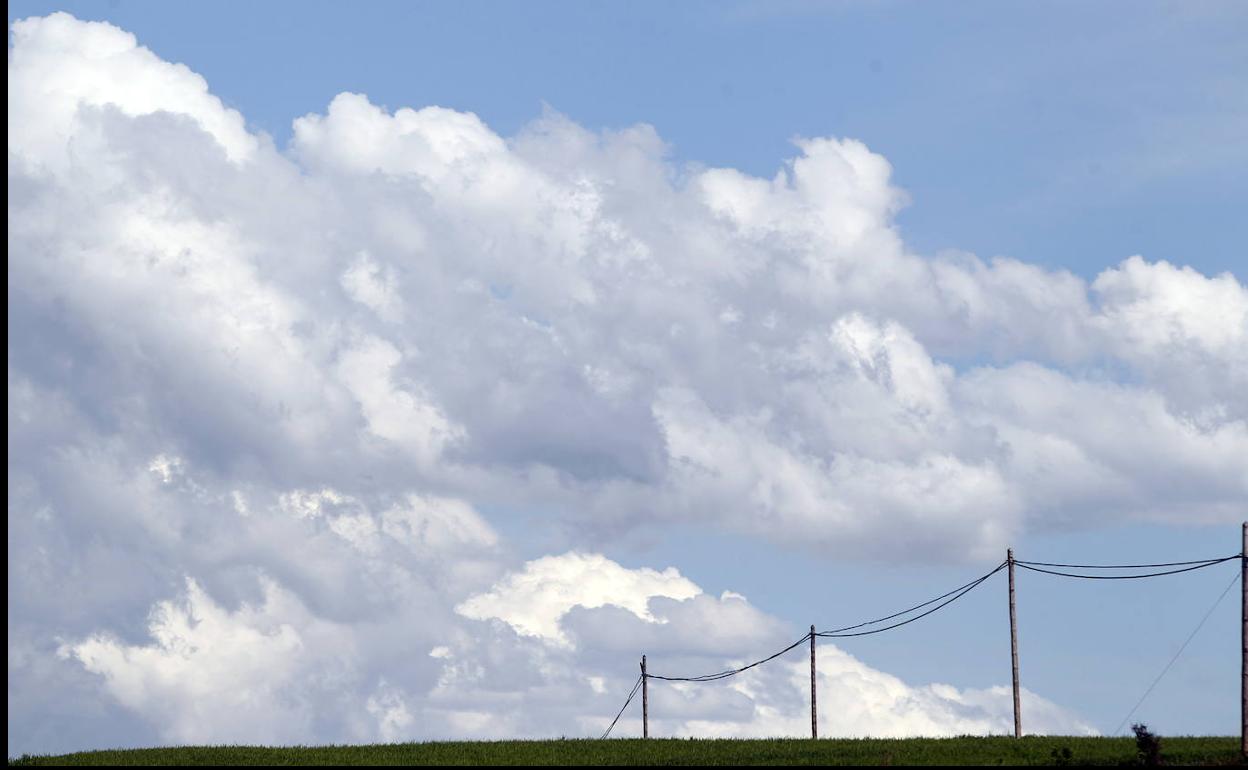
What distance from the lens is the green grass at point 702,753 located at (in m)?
43.2

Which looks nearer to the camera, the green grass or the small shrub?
the small shrub

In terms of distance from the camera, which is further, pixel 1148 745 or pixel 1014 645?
pixel 1014 645

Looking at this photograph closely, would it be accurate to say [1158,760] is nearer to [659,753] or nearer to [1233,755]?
[1233,755]

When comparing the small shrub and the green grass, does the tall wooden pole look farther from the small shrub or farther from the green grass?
the small shrub

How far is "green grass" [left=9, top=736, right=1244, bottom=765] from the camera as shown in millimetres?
43219

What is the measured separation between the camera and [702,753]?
162ft

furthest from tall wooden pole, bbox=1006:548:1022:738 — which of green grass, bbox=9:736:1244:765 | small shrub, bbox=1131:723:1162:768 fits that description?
small shrub, bbox=1131:723:1162:768

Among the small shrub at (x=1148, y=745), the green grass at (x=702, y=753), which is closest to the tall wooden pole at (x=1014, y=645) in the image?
the green grass at (x=702, y=753)

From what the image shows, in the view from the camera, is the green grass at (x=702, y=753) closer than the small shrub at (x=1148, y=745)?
No

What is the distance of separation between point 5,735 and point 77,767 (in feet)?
55.3

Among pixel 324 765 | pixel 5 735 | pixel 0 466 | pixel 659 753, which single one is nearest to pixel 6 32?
pixel 0 466

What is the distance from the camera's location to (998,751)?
45219 mm

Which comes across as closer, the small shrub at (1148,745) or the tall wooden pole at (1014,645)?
the small shrub at (1148,745)

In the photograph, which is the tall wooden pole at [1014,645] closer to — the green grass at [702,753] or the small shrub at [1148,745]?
the green grass at [702,753]
